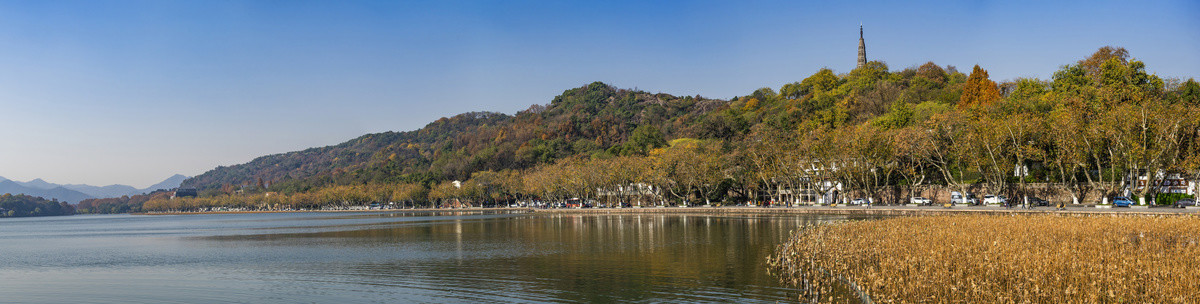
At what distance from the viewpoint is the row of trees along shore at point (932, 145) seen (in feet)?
207

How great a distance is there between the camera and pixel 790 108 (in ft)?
476

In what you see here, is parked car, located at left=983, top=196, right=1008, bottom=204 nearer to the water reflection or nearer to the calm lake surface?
the water reflection

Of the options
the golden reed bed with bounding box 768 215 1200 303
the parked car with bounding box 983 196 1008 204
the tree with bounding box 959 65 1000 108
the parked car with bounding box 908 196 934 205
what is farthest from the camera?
the tree with bounding box 959 65 1000 108

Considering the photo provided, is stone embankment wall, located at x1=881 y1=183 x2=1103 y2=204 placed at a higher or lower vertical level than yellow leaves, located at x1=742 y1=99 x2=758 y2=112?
lower

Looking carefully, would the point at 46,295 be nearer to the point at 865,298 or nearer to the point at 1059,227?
the point at 865,298

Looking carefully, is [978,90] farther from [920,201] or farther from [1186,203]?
[1186,203]

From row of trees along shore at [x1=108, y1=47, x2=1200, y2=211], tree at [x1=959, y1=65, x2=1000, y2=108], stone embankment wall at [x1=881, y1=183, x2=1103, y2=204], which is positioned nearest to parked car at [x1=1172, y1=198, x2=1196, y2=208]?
row of trees along shore at [x1=108, y1=47, x2=1200, y2=211]

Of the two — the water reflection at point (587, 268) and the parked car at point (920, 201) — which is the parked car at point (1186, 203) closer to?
the parked car at point (920, 201)

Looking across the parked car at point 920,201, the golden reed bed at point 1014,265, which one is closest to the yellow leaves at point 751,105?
the parked car at point 920,201

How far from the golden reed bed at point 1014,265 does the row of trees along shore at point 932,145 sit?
37071 millimetres

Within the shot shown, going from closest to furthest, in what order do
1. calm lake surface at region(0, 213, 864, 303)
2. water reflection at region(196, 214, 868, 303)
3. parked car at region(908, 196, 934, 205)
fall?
water reflection at region(196, 214, 868, 303) → calm lake surface at region(0, 213, 864, 303) → parked car at region(908, 196, 934, 205)

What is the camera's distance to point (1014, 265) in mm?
18953

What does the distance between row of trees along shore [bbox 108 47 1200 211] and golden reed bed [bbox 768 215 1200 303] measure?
37071mm

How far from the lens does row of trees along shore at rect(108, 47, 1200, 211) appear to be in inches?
2489
